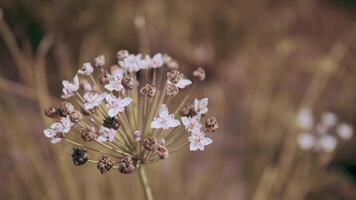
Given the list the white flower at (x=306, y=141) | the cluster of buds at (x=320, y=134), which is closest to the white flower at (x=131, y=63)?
A: the cluster of buds at (x=320, y=134)

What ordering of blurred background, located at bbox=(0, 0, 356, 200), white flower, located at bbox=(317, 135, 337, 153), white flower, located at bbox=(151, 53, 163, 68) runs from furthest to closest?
blurred background, located at bbox=(0, 0, 356, 200) < white flower, located at bbox=(317, 135, 337, 153) < white flower, located at bbox=(151, 53, 163, 68)

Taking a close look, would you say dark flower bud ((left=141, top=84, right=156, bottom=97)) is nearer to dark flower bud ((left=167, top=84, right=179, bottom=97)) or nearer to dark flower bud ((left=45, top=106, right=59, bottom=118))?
Result: dark flower bud ((left=167, top=84, right=179, bottom=97))

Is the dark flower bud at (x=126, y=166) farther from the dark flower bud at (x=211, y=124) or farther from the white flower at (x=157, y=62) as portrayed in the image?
the white flower at (x=157, y=62)

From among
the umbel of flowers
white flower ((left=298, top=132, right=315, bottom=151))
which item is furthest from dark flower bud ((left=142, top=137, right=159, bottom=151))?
white flower ((left=298, top=132, right=315, bottom=151))

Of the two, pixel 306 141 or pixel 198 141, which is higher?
pixel 306 141

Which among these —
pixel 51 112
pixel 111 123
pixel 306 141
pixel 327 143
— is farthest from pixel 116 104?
pixel 306 141

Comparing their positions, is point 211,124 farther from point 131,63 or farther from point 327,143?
point 327,143

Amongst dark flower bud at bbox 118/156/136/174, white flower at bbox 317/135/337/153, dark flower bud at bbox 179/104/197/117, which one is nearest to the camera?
dark flower bud at bbox 118/156/136/174
